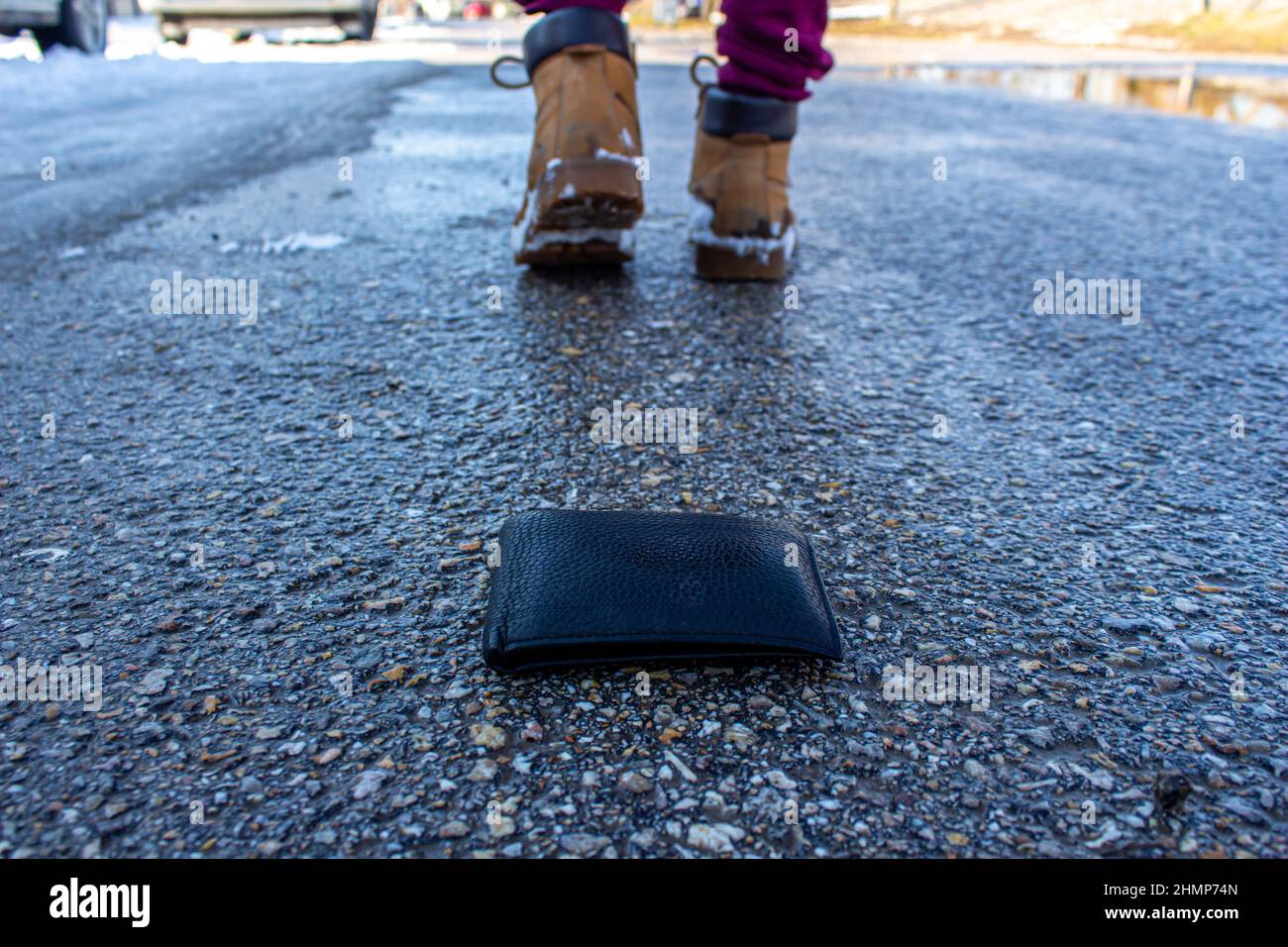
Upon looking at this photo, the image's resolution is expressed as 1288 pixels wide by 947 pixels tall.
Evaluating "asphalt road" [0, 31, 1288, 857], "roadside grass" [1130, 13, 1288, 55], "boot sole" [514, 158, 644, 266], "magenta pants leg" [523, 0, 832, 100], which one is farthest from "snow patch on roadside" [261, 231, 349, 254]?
"roadside grass" [1130, 13, 1288, 55]

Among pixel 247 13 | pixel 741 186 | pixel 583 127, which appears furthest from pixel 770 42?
pixel 247 13

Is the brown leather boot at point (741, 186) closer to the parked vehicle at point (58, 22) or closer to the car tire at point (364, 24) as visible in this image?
the parked vehicle at point (58, 22)

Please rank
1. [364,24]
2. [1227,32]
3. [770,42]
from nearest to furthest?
[770,42] < [364,24] < [1227,32]

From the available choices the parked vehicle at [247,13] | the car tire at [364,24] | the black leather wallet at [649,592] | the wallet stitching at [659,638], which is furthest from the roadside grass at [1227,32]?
the wallet stitching at [659,638]

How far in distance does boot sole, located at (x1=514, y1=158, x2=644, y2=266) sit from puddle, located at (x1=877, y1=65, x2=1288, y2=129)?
18.4 ft

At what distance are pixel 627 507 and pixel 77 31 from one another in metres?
9.39

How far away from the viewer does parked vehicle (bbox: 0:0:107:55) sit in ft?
25.8

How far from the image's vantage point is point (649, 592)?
119 centimetres

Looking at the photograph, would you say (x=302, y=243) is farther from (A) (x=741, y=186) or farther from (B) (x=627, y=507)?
(B) (x=627, y=507)

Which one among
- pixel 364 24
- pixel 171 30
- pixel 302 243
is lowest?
pixel 302 243

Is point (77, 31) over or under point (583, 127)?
over

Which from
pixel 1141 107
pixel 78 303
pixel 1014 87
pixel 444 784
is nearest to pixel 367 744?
pixel 444 784
